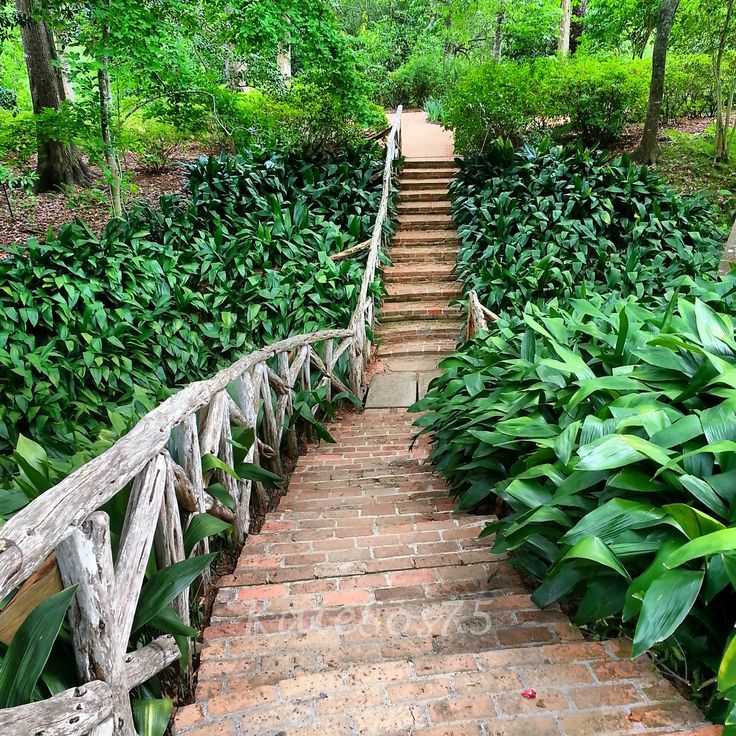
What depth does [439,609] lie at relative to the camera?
177 centimetres

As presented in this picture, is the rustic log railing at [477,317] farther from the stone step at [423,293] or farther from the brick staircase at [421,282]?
the stone step at [423,293]

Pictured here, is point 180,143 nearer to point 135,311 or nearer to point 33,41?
point 33,41

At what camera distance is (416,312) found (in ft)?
23.3

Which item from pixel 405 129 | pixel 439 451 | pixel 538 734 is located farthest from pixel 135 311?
pixel 405 129

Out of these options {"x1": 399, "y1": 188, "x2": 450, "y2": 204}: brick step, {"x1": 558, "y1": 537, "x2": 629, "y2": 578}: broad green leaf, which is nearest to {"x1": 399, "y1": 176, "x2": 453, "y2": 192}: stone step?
{"x1": 399, "y1": 188, "x2": 450, "y2": 204}: brick step

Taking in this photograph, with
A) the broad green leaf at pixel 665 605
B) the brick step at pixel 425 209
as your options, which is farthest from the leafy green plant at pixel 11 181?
the broad green leaf at pixel 665 605

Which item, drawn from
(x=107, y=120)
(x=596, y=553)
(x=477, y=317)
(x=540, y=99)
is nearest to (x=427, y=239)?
(x=540, y=99)

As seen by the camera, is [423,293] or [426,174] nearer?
[423,293]

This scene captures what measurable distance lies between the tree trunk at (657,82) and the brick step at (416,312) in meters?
3.87

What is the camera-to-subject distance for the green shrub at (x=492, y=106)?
8.22 metres

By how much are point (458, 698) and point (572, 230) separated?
6.61 meters

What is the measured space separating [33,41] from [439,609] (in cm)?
862

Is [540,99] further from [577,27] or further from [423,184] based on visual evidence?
[577,27]

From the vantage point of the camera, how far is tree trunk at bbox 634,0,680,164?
700 cm
